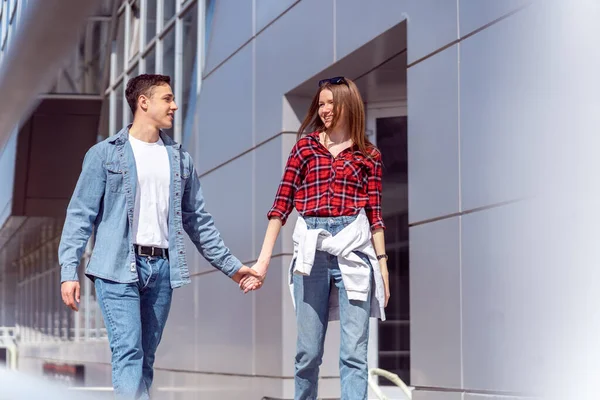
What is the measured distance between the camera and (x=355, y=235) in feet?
15.6

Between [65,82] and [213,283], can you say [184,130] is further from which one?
[65,82]

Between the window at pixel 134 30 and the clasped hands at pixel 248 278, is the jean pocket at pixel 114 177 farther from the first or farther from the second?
the window at pixel 134 30

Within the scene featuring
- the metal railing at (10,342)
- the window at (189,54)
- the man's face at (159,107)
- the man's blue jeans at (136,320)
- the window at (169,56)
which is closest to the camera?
the man's blue jeans at (136,320)

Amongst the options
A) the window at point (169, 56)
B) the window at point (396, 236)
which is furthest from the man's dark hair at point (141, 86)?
the window at point (169, 56)

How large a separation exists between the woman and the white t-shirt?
1.97 feet

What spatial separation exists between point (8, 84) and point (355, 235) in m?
2.93

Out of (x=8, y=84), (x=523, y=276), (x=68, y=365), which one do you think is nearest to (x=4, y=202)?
(x=68, y=365)

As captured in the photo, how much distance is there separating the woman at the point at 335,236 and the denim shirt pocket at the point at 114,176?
85cm

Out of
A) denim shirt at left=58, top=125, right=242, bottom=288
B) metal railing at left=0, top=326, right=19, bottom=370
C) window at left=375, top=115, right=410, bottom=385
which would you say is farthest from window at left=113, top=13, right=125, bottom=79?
metal railing at left=0, top=326, right=19, bottom=370

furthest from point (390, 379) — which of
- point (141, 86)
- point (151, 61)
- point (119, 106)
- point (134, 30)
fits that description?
point (119, 106)

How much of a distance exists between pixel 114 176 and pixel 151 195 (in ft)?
0.67

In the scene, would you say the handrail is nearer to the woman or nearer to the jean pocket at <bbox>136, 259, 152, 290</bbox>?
the woman

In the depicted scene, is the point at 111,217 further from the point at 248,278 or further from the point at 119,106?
the point at 119,106

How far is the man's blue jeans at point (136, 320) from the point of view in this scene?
14.4ft
